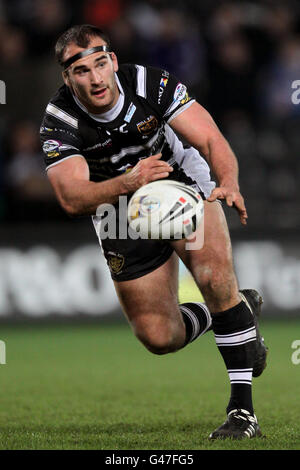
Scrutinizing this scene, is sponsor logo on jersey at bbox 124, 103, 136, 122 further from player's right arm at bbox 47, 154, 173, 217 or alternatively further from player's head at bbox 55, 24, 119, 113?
player's right arm at bbox 47, 154, 173, 217

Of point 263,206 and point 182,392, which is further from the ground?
point 263,206

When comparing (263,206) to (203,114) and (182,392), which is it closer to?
(182,392)

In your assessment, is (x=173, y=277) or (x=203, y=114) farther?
(x=173, y=277)

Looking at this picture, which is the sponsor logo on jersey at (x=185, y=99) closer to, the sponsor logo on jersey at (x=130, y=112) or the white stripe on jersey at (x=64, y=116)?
the sponsor logo on jersey at (x=130, y=112)

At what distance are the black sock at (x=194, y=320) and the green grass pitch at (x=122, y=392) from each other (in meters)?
0.50

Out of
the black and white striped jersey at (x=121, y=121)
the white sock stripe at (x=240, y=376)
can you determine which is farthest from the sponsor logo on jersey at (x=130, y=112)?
the white sock stripe at (x=240, y=376)

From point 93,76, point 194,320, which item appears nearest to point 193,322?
point 194,320

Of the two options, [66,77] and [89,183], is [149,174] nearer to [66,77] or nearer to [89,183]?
[89,183]

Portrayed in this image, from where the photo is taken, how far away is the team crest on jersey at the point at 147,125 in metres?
5.29

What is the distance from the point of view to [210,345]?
10.1 meters

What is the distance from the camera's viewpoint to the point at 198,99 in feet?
37.2

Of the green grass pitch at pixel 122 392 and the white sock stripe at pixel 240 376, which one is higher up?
the white sock stripe at pixel 240 376
